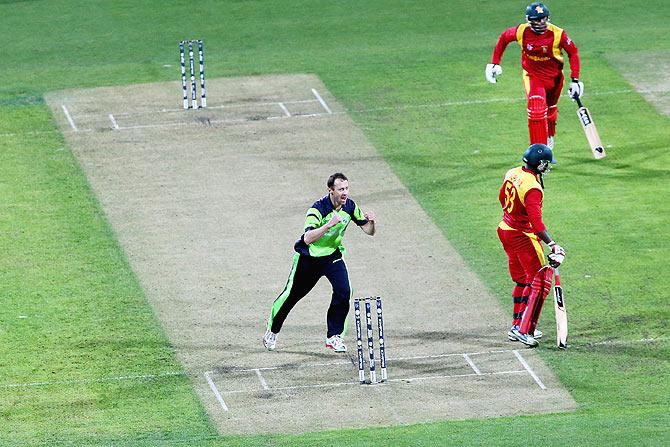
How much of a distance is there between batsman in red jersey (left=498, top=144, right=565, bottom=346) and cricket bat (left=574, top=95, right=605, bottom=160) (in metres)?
6.55

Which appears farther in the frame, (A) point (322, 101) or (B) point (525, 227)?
(A) point (322, 101)

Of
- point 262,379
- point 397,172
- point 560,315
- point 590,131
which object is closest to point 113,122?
point 397,172

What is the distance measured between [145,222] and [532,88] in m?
6.43

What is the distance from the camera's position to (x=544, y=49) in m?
25.4

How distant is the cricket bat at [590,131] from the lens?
1009 inches

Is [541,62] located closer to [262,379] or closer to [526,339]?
[526,339]

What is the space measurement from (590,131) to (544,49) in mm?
1519

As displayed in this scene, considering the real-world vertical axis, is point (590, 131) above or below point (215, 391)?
below

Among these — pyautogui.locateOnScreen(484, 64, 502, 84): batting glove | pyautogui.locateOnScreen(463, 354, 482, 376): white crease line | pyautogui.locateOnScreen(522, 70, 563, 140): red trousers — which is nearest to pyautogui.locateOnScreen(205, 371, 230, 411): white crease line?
pyautogui.locateOnScreen(463, 354, 482, 376): white crease line

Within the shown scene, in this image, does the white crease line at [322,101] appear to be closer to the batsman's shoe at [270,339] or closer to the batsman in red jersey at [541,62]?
the batsman in red jersey at [541,62]

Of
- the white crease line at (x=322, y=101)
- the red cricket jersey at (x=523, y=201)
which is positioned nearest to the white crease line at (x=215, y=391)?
the red cricket jersey at (x=523, y=201)

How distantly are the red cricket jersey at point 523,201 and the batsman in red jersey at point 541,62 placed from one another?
6.53 metres

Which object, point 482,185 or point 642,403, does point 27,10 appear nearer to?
point 482,185

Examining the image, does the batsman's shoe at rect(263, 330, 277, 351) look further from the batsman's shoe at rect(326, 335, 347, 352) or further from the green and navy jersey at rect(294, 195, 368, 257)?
the green and navy jersey at rect(294, 195, 368, 257)
